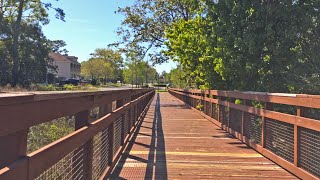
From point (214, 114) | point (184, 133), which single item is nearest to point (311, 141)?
point (184, 133)

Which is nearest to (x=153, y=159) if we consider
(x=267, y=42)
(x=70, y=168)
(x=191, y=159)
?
(x=191, y=159)

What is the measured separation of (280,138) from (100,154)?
321 cm

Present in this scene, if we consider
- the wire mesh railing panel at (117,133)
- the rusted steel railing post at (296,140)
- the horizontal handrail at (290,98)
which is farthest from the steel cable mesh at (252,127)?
the wire mesh railing panel at (117,133)

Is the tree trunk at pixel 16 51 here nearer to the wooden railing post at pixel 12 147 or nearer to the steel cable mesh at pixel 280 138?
the steel cable mesh at pixel 280 138

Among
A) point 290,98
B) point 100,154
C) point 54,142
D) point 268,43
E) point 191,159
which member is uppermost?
point 268,43

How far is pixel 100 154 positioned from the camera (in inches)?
224

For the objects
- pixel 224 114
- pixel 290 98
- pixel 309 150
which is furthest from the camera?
pixel 224 114

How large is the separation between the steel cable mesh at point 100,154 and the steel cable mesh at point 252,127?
3.52 metres

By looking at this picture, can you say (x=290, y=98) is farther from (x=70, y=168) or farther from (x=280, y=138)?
(x=70, y=168)

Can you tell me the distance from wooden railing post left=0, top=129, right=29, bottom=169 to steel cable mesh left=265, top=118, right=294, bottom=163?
16.1 feet

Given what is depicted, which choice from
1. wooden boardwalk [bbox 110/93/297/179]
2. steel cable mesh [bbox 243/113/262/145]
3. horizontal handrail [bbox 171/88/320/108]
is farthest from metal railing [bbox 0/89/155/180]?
steel cable mesh [bbox 243/113/262/145]

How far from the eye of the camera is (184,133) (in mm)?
11133

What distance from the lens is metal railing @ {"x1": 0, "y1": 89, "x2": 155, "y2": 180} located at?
2.30m

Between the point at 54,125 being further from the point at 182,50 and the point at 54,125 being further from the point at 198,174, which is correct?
the point at 182,50
